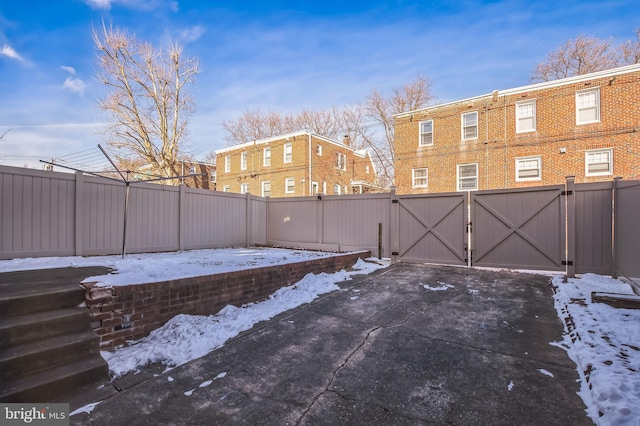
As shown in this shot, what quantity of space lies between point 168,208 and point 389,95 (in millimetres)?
21409

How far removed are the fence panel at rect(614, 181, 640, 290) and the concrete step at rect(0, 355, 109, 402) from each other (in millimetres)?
7561

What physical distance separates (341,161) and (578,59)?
16956 millimetres

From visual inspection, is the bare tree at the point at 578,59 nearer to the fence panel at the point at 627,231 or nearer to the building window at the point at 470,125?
the building window at the point at 470,125

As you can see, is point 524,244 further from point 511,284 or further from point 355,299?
point 355,299

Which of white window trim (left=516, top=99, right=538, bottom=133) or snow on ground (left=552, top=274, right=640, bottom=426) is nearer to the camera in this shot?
snow on ground (left=552, top=274, right=640, bottom=426)

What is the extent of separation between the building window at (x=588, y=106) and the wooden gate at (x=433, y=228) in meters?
9.96

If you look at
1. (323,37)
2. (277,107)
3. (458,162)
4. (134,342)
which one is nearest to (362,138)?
(277,107)

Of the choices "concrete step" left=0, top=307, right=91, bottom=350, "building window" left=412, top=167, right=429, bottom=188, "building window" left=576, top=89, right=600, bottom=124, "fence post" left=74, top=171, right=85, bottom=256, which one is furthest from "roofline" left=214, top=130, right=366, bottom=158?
"concrete step" left=0, top=307, right=91, bottom=350

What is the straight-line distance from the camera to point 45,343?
8.98 ft

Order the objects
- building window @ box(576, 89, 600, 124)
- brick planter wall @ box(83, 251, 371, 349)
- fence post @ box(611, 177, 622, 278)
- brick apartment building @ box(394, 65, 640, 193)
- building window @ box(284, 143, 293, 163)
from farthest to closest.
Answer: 1. building window @ box(284, 143, 293, 163)
2. building window @ box(576, 89, 600, 124)
3. brick apartment building @ box(394, 65, 640, 193)
4. fence post @ box(611, 177, 622, 278)
5. brick planter wall @ box(83, 251, 371, 349)

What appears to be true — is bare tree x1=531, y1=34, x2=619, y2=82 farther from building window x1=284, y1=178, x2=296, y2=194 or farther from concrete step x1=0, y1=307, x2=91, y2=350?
concrete step x1=0, y1=307, x2=91, y2=350

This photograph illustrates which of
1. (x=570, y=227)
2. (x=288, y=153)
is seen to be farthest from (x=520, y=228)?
(x=288, y=153)

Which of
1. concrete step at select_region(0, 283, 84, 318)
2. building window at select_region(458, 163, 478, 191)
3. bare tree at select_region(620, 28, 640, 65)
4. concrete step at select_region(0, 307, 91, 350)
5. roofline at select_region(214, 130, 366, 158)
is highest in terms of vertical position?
bare tree at select_region(620, 28, 640, 65)

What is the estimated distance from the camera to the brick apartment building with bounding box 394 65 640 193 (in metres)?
12.5
